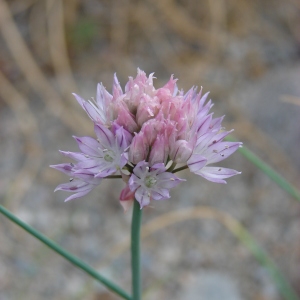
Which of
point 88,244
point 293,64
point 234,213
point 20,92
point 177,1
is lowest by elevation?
point 88,244

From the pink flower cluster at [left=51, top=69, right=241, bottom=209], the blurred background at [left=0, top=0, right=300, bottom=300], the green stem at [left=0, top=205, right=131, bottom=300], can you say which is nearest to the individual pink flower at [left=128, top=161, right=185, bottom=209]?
the pink flower cluster at [left=51, top=69, right=241, bottom=209]

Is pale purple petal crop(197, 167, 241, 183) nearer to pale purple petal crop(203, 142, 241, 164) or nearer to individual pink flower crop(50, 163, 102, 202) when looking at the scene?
pale purple petal crop(203, 142, 241, 164)

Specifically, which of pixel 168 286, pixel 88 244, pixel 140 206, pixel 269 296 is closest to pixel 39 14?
pixel 88 244

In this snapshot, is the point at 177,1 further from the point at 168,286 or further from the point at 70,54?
the point at 168,286

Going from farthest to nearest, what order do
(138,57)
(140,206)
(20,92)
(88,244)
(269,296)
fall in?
1. (138,57)
2. (20,92)
3. (88,244)
4. (269,296)
5. (140,206)

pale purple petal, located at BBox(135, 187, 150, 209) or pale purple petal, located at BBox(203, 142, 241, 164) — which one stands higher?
pale purple petal, located at BBox(203, 142, 241, 164)

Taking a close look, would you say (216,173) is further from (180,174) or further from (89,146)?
(180,174)
